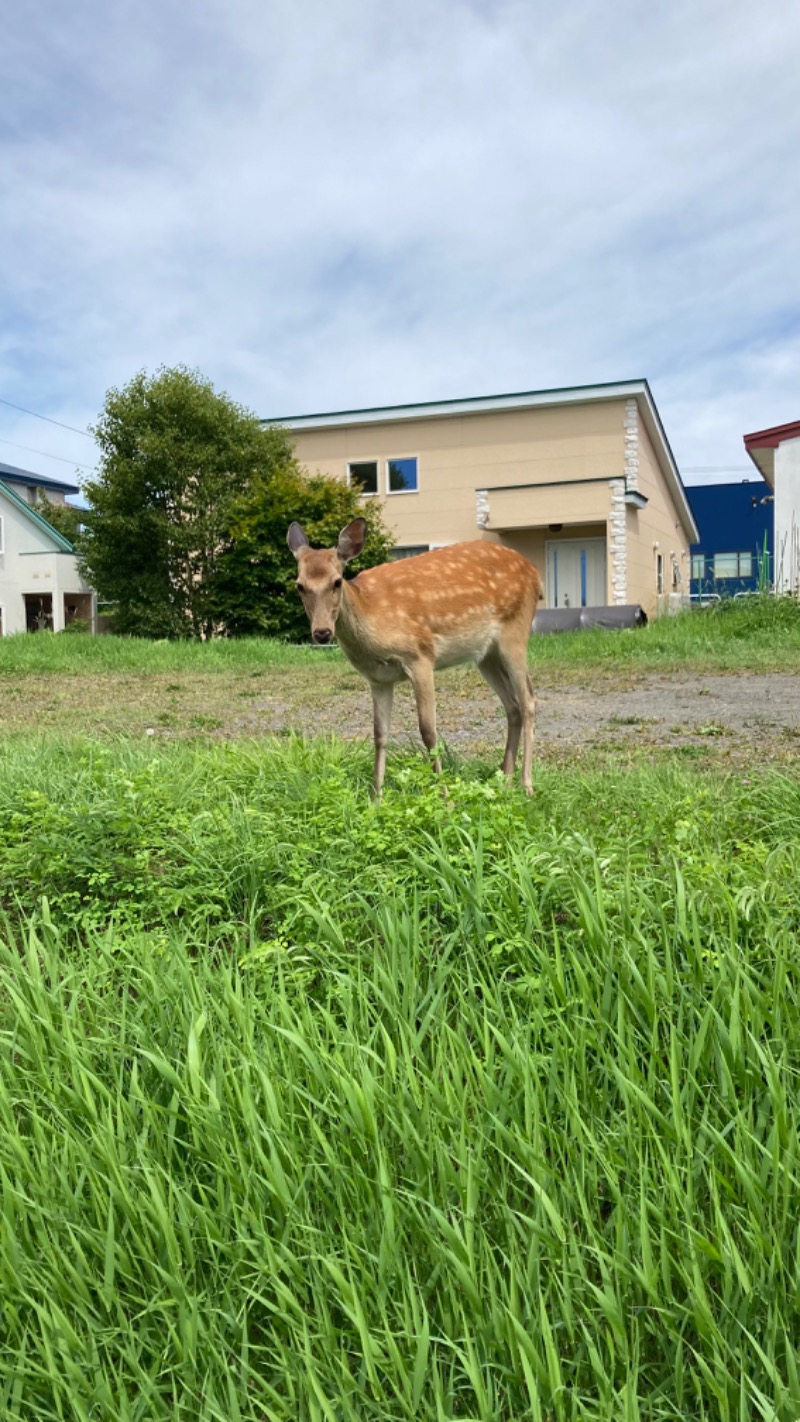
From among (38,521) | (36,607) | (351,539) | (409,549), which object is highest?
(38,521)

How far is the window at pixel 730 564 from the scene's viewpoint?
48.5 metres

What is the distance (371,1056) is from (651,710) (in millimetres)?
6676

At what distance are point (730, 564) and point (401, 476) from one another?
26037mm

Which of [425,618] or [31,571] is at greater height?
[31,571]

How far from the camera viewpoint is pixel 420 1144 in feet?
6.57

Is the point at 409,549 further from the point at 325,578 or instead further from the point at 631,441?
the point at 325,578

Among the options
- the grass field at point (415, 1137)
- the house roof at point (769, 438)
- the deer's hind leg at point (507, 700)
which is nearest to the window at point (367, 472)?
the house roof at point (769, 438)

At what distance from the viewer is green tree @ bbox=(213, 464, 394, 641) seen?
20.7 m

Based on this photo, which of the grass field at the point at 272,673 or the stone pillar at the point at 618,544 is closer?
the grass field at the point at 272,673

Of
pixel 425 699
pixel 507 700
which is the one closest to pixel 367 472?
pixel 507 700

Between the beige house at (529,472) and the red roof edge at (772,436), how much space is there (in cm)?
463

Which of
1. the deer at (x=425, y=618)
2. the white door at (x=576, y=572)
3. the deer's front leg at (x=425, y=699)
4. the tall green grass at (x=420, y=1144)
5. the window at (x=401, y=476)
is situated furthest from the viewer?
the window at (x=401, y=476)

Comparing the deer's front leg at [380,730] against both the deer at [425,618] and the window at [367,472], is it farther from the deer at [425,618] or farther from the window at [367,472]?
the window at [367,472]

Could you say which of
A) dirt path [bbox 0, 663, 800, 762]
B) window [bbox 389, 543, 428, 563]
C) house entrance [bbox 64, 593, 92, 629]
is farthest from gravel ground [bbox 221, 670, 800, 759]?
house entrance [bbox 64, 593, 92, 629]
